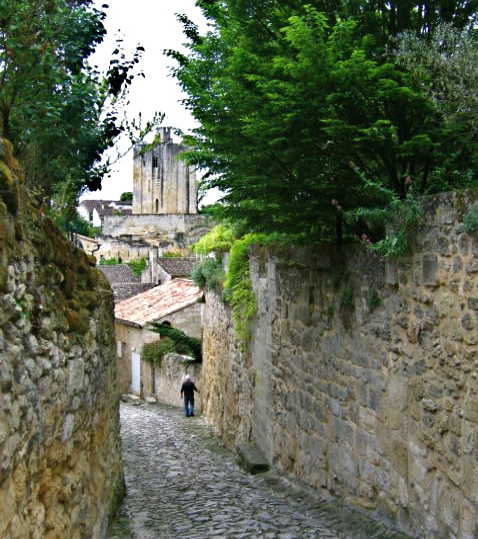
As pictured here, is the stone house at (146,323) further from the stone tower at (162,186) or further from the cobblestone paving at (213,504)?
the stone tower at (162,186)

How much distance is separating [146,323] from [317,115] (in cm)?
1857

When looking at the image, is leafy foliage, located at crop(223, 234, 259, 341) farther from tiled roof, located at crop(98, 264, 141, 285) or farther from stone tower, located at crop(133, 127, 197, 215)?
stone tower, located at crop(133, 127, 197, 215)

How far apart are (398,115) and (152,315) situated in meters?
20.1

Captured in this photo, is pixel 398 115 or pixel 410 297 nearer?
pixel 410 297


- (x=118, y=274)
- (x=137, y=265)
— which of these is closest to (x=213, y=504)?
(x=118, y=274)

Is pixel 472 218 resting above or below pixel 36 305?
above

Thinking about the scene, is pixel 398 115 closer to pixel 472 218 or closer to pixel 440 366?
pixel 472 218

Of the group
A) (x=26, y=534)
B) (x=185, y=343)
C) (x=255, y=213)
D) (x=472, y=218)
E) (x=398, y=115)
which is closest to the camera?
(x=26, y=534)

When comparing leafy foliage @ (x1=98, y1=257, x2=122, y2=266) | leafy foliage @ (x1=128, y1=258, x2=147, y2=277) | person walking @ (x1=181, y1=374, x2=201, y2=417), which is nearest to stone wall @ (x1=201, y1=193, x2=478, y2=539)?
person walking @ (x1=181, y1=374, x2=201, y2=417)

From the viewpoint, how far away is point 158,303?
91.2ft

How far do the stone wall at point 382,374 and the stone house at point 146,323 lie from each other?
14087 mm

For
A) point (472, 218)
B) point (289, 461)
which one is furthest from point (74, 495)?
point (289, 461)

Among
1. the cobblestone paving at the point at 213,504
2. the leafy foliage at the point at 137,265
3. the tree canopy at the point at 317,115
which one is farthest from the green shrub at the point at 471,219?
the leafy foliage at the point at 137,265

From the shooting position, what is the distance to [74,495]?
4918mm
